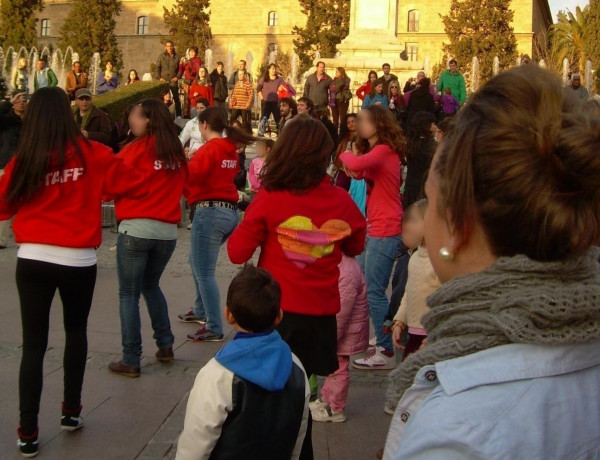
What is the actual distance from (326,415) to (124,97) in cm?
1581

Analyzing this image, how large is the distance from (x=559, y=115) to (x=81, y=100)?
11566 millimetres

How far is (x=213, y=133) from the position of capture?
7188 millimetres

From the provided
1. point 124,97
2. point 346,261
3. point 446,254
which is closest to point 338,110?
point 124,97

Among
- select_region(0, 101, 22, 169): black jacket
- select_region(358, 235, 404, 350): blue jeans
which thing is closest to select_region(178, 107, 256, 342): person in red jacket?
select_region(358, 235, 404, 350): blue jeans

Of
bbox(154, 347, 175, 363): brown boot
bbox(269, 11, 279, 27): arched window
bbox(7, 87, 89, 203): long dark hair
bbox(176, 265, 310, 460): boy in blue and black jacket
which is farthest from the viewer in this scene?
bbox(269, 11, 279, 27): arched window

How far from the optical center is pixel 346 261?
18.1 ft

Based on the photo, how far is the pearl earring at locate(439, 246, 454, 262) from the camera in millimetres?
1583

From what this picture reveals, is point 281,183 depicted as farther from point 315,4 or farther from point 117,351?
point 315,4

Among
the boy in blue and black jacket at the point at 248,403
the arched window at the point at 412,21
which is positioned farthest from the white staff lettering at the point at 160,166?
the arched window at the point at 412,21

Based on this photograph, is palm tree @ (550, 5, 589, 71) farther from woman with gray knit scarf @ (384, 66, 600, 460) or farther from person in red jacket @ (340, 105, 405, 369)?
woman with gray knit scarf @ (384, 66, 600, 460)

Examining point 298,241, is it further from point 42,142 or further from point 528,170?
point 528,170

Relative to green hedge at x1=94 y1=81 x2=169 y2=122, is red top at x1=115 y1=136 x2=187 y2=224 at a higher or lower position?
lower

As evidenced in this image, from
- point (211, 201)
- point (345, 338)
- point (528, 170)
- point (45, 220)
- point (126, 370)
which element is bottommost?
point (126, 370)

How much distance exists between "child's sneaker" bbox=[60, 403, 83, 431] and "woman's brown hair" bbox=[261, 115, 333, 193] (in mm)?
1829
